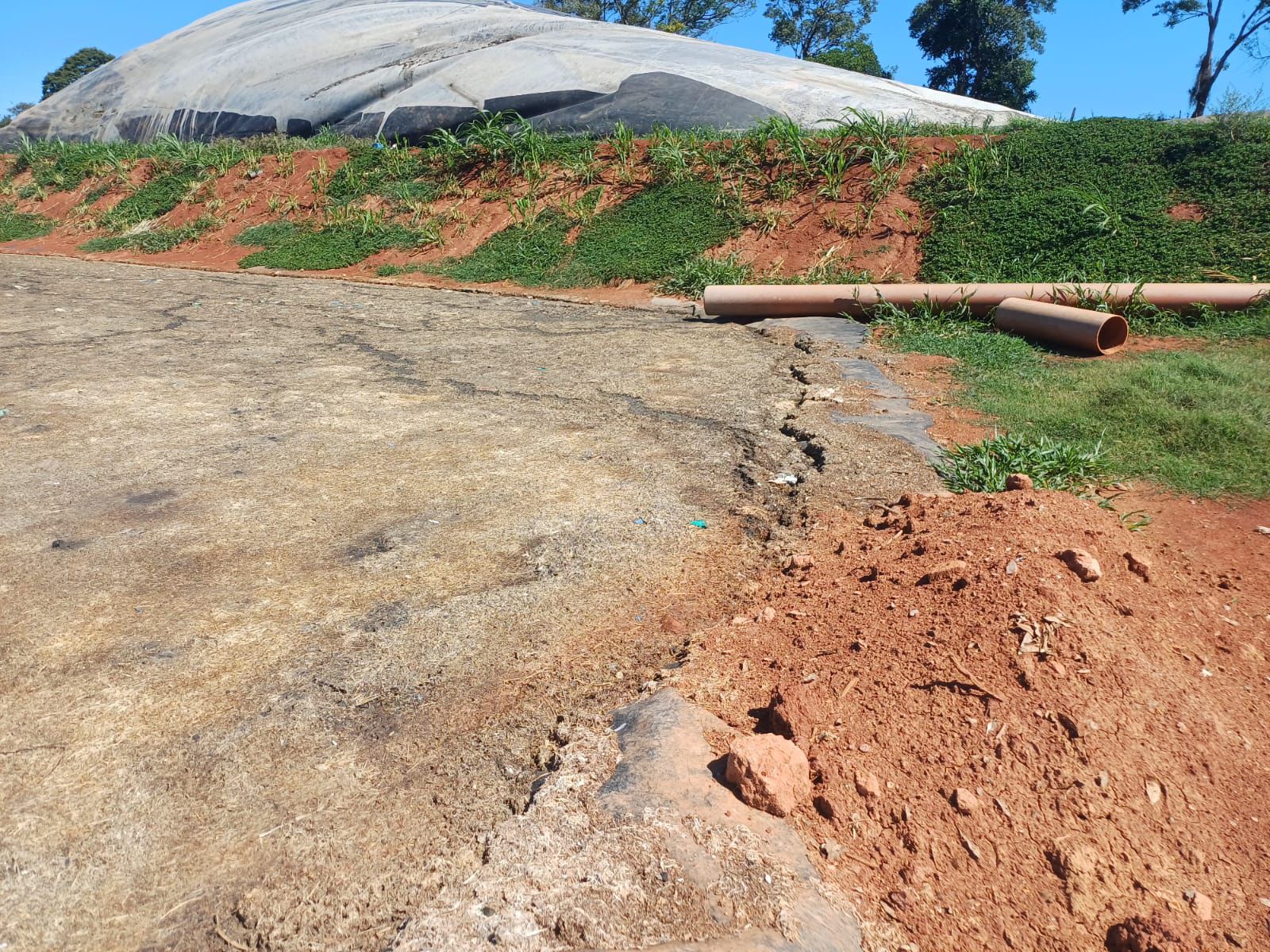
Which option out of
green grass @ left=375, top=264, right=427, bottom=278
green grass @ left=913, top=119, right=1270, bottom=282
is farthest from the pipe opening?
green grass @ left=375, top=264, right=427, bottom=278

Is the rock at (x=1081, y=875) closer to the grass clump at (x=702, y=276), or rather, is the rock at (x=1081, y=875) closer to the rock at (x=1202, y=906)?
the rock at (x=1202, y=906)

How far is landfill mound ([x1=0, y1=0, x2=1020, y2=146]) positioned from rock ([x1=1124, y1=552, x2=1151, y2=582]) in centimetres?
993

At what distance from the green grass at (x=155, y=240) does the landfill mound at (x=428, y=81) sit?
126 inches

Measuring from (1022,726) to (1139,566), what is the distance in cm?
99

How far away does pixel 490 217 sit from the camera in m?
12.2

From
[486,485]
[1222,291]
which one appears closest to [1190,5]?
[1222,291]

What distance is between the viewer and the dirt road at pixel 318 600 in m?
1.81

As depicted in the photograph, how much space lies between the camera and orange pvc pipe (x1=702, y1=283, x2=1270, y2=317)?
684 cm

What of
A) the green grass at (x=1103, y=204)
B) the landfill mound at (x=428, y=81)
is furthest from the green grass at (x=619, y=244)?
the green grass at (x=1103, y=204)

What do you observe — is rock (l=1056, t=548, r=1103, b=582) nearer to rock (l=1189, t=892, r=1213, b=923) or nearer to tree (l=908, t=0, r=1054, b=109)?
rock (l=1189, t=892, r=1213, b=923)

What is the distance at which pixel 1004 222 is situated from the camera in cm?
893

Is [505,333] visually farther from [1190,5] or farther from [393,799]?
[1190,5]

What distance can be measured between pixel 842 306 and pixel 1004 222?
261 cm

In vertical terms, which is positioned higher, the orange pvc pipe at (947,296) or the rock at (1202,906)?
the orange pvc pipe at (947,296)
